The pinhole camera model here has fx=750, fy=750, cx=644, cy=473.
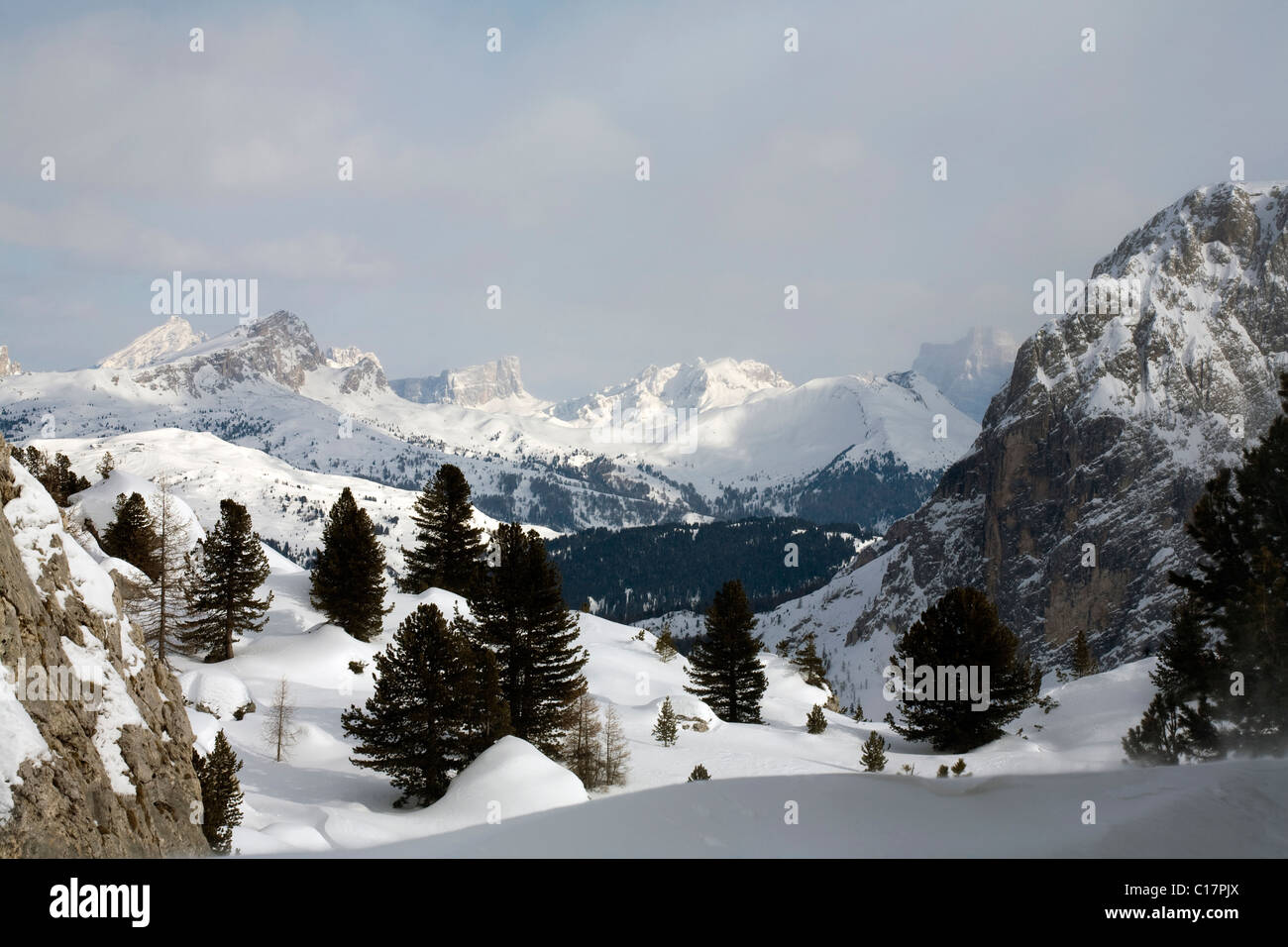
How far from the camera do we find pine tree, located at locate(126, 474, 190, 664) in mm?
37812

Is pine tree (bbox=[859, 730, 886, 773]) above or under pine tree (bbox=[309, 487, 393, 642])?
under

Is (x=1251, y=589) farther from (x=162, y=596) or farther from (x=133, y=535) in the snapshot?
(x=133, y=535)

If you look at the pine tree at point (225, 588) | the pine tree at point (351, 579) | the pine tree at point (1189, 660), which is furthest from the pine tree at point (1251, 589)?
the pine tree at point (225, 588)

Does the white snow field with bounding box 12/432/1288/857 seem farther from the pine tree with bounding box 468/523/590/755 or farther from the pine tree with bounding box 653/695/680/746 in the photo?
the pine tree with bounding box 468/523/590/755

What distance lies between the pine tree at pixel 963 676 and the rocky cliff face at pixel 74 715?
1195 inches

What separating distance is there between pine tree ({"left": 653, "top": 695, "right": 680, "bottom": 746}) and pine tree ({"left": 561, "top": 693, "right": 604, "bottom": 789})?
307 centimetres

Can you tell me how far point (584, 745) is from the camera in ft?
96.6

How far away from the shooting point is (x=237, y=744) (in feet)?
95.5

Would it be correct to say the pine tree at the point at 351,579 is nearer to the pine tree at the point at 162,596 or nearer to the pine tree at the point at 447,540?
the pine tree at the point at 447,540

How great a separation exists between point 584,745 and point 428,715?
22.0 ft

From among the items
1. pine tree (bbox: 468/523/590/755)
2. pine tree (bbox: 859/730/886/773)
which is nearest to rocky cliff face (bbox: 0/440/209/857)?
pine tree (bbox: 468/523/590/755)

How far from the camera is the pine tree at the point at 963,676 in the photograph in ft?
117
